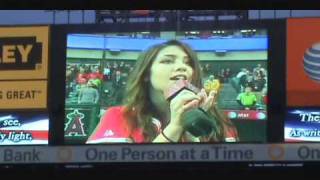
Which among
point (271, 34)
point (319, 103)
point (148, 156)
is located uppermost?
point (271, 34)

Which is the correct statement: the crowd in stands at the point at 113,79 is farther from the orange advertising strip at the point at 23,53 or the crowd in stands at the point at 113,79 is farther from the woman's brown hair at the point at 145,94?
the orange advertising strip at the point at 23,53

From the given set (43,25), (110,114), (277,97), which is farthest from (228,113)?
(43,25)

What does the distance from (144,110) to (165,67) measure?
548mm

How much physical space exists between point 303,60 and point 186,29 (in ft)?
4.52

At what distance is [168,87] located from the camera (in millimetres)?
8758

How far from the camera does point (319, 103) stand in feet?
28.4

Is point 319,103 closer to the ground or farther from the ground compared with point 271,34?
closer to the ground

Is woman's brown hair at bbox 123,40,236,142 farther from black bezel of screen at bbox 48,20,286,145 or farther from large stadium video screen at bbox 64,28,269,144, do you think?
black bezel of screen at bbox 48,20,286,145

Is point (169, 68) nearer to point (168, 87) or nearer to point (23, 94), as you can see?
point (168, 87)

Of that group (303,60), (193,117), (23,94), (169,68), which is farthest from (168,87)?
(23,94)

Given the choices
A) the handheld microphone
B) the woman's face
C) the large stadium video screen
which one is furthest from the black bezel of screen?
the handheld microphone

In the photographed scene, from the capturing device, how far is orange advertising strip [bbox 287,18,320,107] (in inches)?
343

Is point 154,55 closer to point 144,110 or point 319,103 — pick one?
point 144,110

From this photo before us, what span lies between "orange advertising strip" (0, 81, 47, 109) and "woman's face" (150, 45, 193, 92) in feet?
4.22
